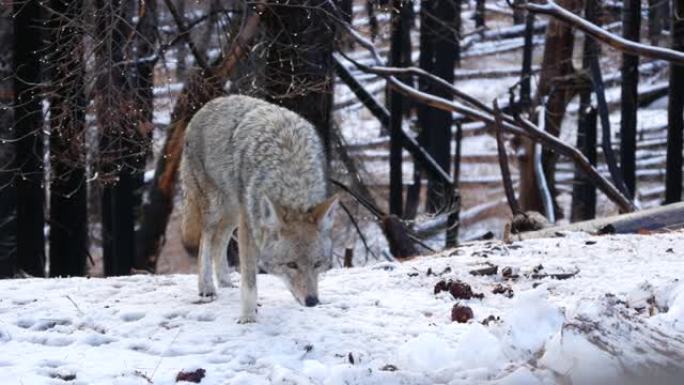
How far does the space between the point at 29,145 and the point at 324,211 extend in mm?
8762

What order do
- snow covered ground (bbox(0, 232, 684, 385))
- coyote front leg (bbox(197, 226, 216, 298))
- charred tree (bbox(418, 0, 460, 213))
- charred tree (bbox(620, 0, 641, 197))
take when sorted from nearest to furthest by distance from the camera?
snow covered ground (bbox(0, 232, 684, 385))
coyote front leg (bbox(197, 226, 216, 298))
charred tree (bbox(620, 0, 641, 197))
charred tree (bbox(418, 0, 460, 213))

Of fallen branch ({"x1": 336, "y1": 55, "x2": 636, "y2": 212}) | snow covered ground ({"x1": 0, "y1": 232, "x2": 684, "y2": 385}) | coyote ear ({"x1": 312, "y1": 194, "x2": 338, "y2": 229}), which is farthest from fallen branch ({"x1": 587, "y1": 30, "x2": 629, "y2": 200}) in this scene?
coyote ear ({"x1": 312, "y1": 194, "x2": 338, "y2": 229})

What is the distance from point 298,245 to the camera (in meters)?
7.09

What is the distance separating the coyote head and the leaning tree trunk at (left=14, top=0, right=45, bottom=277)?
6946 millimetres

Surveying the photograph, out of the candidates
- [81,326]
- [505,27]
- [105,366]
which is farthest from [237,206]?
[505,27]

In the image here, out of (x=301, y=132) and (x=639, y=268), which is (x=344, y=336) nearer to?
(x=301, y=132)

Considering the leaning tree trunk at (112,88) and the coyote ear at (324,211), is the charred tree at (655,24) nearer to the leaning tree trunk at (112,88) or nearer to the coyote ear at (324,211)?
the leaning tree trunk at (112,88)

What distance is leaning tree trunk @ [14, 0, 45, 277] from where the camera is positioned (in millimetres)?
14242

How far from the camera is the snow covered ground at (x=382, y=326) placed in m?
5.68

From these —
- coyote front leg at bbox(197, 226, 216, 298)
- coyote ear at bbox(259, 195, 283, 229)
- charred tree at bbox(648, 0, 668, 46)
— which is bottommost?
coyote front leg at bbox(197, 226, 216, 298)

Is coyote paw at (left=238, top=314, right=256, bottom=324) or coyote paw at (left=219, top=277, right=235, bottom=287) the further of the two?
coyote paw at (left=219, top=277, right=235, bottom=287)

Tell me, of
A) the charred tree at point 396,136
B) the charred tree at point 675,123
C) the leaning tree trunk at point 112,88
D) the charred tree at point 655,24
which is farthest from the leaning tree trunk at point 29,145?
the charred tree at point 655,24

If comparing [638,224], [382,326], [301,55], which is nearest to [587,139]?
[301,55]

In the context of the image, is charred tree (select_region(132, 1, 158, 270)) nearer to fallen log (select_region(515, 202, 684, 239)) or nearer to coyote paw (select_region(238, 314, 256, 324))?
coyote paw (select_region(238, 314, 256, 324))
